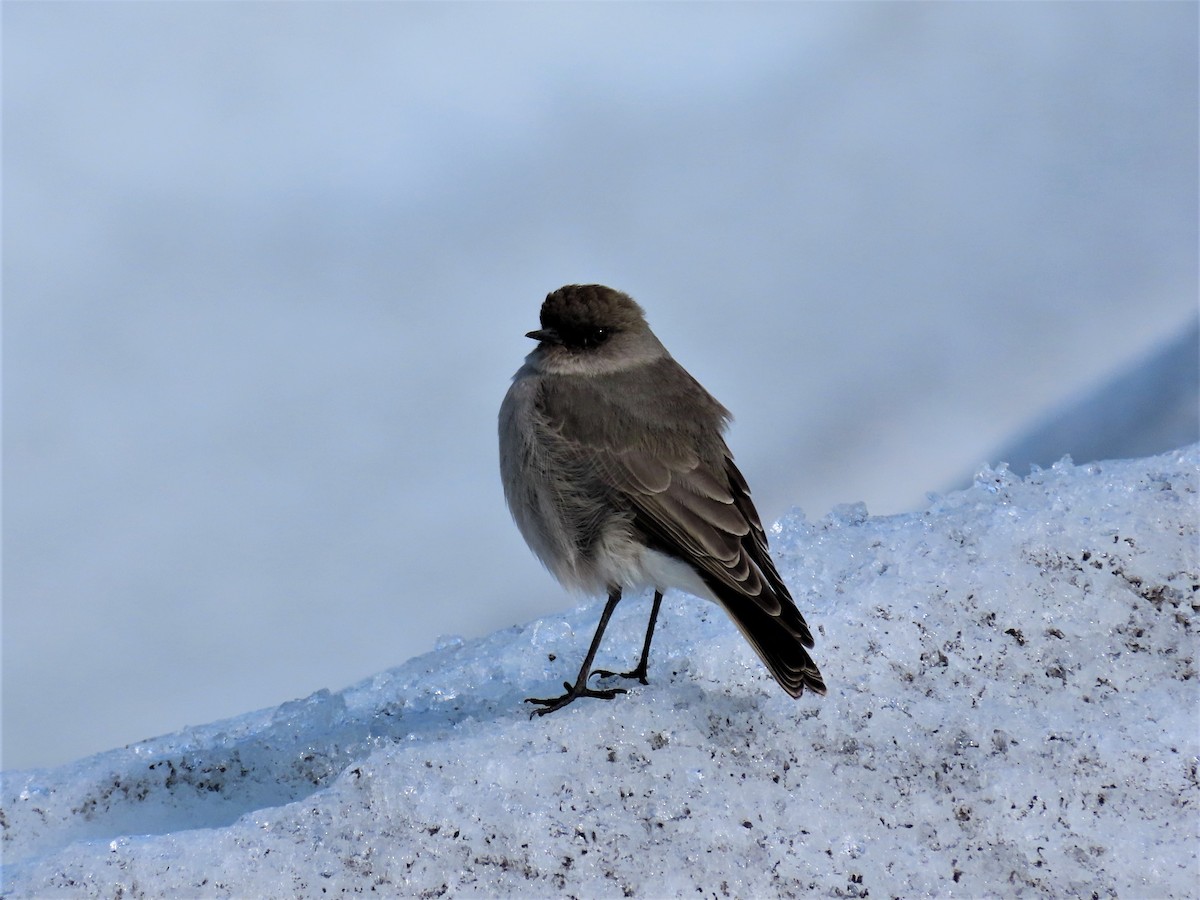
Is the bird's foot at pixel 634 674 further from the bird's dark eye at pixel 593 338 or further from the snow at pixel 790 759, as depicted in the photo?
the bird's dark eye at pixel 593 338

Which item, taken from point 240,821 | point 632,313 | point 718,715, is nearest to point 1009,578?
point 718,715

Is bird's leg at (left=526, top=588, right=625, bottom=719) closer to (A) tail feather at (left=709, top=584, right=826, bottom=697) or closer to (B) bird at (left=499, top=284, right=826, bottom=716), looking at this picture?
(B) bird at (left=499, top=284, right=826, bottom=716)

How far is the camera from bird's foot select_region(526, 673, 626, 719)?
3.63 m

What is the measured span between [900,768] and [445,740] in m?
1.28

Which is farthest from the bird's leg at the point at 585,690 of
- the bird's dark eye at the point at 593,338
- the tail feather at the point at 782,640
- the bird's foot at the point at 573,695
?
the bird's dark eye at the point at 593,338

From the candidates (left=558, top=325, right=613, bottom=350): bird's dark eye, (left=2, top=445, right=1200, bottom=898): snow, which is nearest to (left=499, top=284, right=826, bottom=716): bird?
(left=558, top=325, right=613, bottom=350): bird's dark eye

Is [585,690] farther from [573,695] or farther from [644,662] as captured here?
[644,662]

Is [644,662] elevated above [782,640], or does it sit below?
above

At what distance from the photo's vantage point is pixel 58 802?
3781mm

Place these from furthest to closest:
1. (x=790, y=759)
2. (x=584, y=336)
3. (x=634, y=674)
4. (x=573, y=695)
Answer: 1. (x=584, y=336)
2. (x=634, y=674)
3. (x=573, y=695)
4. (x=790, y=759)

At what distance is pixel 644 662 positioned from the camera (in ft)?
13.0

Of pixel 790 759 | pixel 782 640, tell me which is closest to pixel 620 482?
pixel 782 640

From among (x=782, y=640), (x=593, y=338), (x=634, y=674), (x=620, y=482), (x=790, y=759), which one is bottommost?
(x=790, y=759)

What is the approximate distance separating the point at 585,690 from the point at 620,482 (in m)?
0.69
